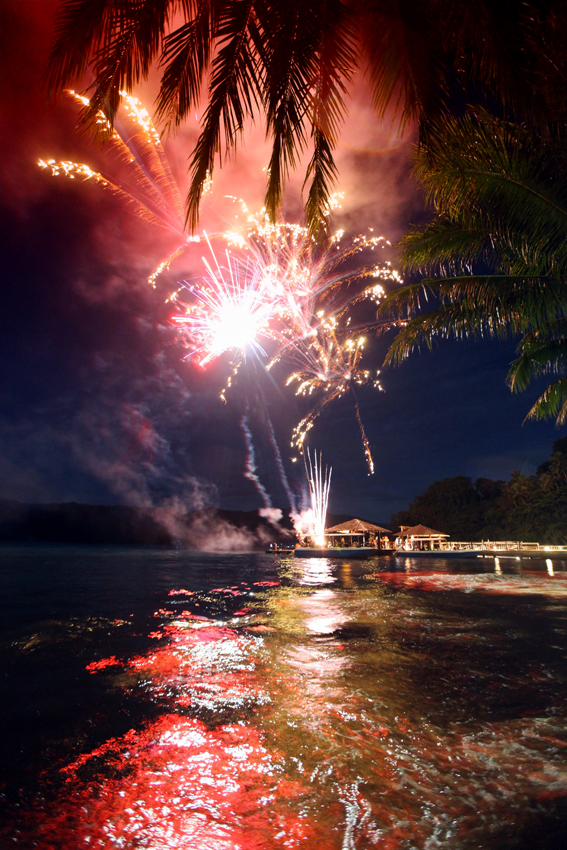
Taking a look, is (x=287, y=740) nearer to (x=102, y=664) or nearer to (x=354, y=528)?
(x=102, y=664)

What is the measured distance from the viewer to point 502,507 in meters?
54.8

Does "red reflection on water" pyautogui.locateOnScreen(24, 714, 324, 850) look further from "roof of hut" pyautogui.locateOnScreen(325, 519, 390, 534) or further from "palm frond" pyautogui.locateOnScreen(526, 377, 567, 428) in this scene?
"roof of hut" pyautogui.locateOnScreen(325, 519, 390, 534)

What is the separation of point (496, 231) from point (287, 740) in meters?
8.44

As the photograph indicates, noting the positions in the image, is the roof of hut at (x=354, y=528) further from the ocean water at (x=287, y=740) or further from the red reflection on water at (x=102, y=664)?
the red reflection on water at (x=102, y=664)

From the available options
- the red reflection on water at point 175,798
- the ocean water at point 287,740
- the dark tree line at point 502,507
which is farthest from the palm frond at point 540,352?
the dark tree line at point 502,507

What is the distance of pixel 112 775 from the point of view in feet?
10.3

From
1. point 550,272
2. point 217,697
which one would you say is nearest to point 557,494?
point 550,272

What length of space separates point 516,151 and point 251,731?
873cm

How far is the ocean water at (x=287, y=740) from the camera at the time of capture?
2.56 m

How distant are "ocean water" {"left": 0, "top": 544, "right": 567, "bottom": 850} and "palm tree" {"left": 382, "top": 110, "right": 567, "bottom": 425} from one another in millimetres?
5988

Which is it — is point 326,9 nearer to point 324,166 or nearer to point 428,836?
point 324,166

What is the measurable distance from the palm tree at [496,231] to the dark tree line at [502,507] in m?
41.3

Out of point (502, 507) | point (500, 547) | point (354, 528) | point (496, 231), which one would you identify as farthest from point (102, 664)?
point (502, 507)

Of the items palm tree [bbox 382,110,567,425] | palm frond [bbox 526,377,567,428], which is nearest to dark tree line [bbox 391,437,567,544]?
palm frond [bbox 526,377,567,428]
